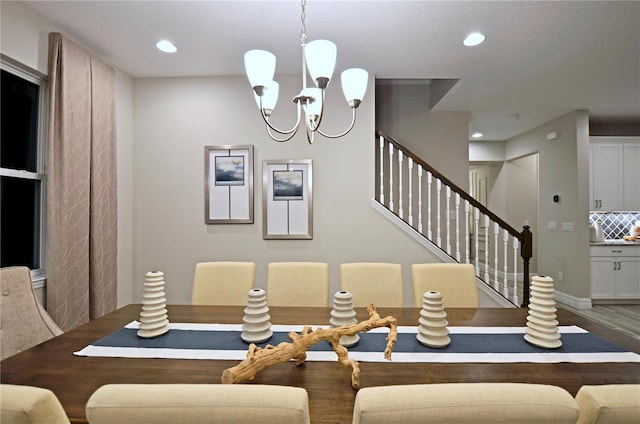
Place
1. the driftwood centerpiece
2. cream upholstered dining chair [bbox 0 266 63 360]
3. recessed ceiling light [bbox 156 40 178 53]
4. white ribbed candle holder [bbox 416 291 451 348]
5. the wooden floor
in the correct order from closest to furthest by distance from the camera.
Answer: the driftwood centerpiece, white ribbed candle holder [bbox 416 291 451 348], cream upholstered dining chair [bbox 0 266 63 360], recessed ceiling light [bbox 156 40 178 53], the wooden floor

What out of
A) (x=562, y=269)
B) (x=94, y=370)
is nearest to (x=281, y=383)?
(x=94, y=370)

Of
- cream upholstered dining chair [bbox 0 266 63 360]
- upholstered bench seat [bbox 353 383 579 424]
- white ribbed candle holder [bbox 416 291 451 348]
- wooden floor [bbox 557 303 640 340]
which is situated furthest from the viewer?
wooden floor [bbox 557 303 640 340]

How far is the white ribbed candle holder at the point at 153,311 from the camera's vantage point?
1398 mm

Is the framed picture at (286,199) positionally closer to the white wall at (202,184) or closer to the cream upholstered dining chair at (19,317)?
the white wall at (202,184)

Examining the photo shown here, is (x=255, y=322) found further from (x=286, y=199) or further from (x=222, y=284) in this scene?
(x=286, y=199)

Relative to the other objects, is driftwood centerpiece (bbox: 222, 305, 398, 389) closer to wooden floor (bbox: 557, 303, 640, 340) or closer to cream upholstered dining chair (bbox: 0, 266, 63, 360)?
cream upholstered dining chair (bbox: 0, 266, 63, 360)

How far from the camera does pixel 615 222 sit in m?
4.66

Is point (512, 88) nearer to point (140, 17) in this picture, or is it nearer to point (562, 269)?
point (562, 269)

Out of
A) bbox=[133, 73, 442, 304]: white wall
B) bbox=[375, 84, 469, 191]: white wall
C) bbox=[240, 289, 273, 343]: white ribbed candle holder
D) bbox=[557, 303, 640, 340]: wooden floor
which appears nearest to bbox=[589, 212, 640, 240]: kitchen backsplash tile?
bbox=[557, 303, 640, 340]: wooden floor

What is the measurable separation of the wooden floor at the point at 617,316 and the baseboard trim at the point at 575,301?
59mm

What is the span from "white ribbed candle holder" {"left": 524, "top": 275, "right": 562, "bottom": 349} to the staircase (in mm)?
1664

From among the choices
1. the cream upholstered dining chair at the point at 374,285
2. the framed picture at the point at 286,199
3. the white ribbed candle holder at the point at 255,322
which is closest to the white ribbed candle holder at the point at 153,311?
the white ribbed candle holder at the point at 255,322

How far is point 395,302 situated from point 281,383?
3.76 feet

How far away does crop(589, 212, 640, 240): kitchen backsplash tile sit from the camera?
15.2 ft
